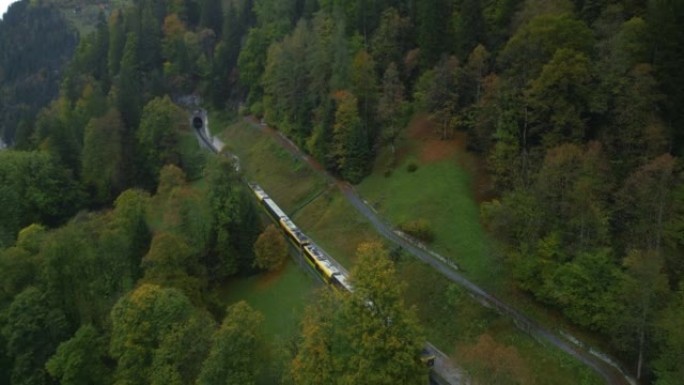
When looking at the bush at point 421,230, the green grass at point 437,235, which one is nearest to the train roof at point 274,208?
the green grass at point 437,235

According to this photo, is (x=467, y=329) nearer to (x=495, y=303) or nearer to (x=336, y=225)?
(x=495, y=303)

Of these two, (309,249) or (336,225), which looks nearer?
(309,249)

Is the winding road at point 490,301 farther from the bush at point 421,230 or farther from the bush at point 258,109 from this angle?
the bush at point 258,109

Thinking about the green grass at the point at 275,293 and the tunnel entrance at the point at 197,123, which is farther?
the tunnel entrance at the point at 197,123

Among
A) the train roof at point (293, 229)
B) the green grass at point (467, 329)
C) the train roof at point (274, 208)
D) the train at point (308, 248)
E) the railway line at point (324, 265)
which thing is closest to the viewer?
the green grass at point (467, 329)

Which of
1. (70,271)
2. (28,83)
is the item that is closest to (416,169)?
(70,271)

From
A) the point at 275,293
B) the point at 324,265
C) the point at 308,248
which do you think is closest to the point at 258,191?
the point at 308,248

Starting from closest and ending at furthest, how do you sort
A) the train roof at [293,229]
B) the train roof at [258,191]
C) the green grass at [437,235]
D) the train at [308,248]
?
the green grass at [437,235]
the train at [308,248]
the train roof at [293,229]
the train roof at [258,191]
